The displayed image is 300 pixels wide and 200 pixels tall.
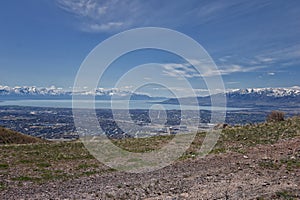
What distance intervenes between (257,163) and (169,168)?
558 cm

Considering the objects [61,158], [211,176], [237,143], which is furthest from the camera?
[237,143]

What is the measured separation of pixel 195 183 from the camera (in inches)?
575

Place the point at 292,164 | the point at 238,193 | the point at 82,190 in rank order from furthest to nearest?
the point at 292,164
the point at 82,190
the point at 238,193

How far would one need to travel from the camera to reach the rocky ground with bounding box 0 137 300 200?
1302 centimetres

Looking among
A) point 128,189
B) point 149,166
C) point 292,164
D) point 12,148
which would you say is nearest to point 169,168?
point 149,166

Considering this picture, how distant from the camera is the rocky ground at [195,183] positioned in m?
13.0

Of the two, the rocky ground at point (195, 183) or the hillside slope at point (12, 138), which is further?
the hillside slope at point (12, 138)

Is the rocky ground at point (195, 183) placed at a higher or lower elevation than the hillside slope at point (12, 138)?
higher

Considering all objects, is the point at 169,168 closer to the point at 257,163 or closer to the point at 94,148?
the point at 257,163

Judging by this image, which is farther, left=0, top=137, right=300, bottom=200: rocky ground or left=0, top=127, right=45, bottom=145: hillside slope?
left=0, top=127, right=45, bottom=145: hillside slope

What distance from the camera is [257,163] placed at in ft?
58.9

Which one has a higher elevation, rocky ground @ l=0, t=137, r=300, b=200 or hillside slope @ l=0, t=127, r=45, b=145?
rocky ground @ l=0, t=137, r=300, b=200

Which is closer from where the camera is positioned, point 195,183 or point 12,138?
point 195,183

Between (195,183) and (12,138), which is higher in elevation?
(195,183)
